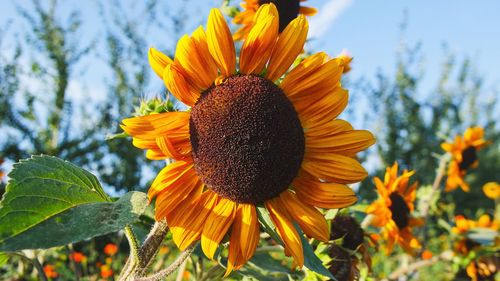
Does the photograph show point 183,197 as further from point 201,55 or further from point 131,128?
point 201,55

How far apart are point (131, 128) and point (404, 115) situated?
49.9 ft

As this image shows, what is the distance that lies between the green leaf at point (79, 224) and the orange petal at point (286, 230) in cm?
25

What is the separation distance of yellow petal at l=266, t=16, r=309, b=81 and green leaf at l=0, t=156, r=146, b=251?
1.20 feet

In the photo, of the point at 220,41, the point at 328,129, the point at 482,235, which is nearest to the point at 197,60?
the point at 220,41

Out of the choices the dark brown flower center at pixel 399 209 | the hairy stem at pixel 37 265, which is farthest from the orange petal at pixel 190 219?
the dark brown flower center at pixel 399 209

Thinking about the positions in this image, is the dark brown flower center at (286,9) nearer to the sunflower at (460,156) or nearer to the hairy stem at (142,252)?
the hairy stem at (142,252)

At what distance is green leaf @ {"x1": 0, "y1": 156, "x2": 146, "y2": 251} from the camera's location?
2.36 feet

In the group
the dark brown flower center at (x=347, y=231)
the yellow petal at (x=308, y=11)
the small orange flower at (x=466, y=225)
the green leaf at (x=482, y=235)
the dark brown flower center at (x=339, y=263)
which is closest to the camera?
the dark brown flower center at (x=339, y=263)

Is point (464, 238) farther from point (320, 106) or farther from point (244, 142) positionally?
point (244, 142)

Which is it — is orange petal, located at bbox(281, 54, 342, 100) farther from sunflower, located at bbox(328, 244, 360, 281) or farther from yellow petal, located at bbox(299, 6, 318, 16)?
yellow petal, located at bbox(299, 6, 318, 16)

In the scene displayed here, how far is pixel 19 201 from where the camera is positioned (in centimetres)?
76

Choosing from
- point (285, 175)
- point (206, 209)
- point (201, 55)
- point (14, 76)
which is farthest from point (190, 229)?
point (14, 76)

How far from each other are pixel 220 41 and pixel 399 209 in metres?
1.35

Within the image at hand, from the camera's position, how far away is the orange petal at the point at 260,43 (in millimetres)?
964
